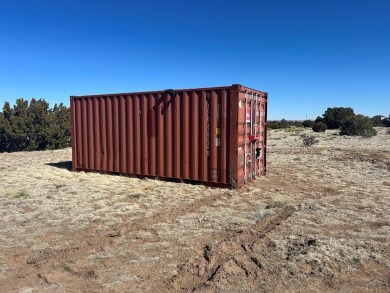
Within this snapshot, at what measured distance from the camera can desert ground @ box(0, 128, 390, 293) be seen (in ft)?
13.5

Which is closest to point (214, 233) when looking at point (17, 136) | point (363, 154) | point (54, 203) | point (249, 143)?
point (54, 203)

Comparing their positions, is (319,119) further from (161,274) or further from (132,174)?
(161,274)

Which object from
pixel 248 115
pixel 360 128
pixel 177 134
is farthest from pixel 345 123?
pixel 177 134

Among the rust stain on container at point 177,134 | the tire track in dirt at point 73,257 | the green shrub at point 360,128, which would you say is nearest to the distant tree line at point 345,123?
the green shrub at point 360,128

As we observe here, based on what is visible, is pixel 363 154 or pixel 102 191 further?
pixel 363 154

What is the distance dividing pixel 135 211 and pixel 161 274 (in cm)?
309

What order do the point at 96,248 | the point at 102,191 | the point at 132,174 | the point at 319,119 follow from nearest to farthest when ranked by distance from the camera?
1. the point at 96,248
2. the point at 102,191
3. the point at 132,174
4. the point at 319,119

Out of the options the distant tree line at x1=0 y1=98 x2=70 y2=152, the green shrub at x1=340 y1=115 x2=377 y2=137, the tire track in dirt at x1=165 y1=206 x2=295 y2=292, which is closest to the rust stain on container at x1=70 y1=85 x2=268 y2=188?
the tire track in dirt at x1=165 y1=206 x2=295 y2=292

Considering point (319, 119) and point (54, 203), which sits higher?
point (319, 119)

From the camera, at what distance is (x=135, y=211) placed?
23.7ft

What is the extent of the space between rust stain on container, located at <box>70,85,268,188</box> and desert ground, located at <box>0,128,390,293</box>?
0.71 m

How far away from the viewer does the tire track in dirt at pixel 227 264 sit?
4036mm

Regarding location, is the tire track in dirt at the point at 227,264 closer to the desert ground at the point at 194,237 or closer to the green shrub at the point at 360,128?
the desert ground at the point at 194,237

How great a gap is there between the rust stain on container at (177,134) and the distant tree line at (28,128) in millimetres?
13152
